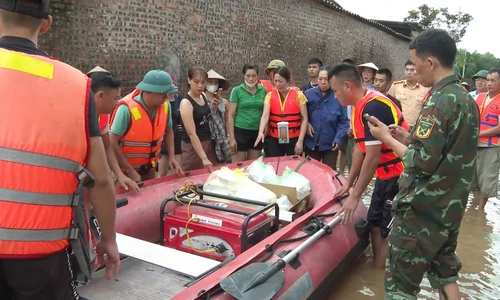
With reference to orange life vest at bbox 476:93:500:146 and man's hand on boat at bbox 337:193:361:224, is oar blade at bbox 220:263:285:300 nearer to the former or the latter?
man's hand on boat at bbox 337:193:361:224

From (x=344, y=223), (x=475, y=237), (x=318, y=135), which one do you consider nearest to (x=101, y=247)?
(x=344, y=223)

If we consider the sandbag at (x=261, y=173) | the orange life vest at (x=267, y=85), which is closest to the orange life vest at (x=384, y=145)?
the sandbag at (x=261, y=173)

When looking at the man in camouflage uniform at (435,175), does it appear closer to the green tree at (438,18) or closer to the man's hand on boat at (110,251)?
the man's hand on boat at (110,251)

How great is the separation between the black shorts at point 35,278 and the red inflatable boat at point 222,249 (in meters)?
0.62

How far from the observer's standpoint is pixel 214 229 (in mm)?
2885

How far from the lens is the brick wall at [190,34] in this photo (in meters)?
5.73

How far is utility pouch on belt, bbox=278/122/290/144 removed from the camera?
16.5 feet

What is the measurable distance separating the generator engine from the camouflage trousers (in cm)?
91

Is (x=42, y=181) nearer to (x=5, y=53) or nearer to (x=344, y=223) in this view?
(x=5, y=53)

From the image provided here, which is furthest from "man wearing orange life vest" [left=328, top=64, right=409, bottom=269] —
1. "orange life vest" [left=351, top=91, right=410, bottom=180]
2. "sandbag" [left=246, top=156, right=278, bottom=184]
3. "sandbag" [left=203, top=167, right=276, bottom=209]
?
"sandbag" [left=246, top=156, right=278, bottom=184]

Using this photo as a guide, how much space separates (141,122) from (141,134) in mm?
105

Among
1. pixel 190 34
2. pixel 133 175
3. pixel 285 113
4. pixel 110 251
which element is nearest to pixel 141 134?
pixel 133 175

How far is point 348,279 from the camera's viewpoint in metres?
3.61

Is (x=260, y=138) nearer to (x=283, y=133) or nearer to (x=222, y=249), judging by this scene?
(x=283, y=133)
